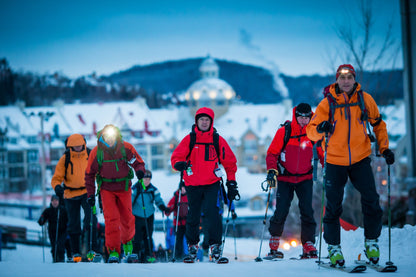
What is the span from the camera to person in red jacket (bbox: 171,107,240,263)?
5.34 metres

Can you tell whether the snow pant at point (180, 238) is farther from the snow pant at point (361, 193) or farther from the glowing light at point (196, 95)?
the glowing light at point (196, 95)

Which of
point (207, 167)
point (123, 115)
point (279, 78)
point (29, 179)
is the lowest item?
point (29, 179)

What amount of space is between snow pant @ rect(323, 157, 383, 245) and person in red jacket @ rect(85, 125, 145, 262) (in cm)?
249

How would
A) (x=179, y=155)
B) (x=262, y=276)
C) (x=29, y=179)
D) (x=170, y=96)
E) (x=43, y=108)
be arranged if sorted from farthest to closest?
(x=170, y=96) → (x=43, y=108) → (x=29, y=179) → (x=179, y=155) → (x=262, y=276)

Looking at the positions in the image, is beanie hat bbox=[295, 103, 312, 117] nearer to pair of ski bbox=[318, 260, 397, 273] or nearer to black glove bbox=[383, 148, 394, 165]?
black glove bbox=[383, 148, 394, 165]

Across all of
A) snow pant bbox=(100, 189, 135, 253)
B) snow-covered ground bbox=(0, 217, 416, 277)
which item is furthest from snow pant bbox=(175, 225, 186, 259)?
snow-covered ground bbox=(0, 217, 416, 277)

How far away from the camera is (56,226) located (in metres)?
8.14

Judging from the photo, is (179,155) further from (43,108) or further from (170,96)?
(170,96)

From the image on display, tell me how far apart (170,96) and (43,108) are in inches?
642

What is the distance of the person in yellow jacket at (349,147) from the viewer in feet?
13.9

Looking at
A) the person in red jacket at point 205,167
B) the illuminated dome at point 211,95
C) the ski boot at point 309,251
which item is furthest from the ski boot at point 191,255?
the illuminated dome at point 211,95

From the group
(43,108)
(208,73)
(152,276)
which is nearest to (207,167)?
(152,276)

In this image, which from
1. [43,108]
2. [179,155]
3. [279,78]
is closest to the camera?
[179,155]

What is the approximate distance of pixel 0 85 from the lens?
55.6 m
